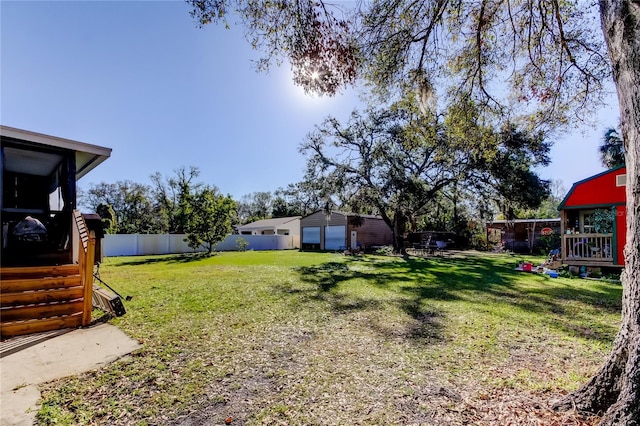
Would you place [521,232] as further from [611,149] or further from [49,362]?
[49,362]

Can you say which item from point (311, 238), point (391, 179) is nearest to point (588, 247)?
point (391, 179)

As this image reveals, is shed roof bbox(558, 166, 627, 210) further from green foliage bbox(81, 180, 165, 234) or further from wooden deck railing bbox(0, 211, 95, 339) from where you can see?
green foliage bbox(81, 180, 165, 234)

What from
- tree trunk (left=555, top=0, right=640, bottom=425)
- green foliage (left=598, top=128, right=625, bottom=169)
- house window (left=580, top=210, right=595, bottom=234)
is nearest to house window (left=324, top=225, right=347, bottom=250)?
house window (left=580, top=210, right=595, bottom=234)

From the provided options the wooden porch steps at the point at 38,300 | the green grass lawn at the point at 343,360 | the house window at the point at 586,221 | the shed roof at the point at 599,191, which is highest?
the shed roof at the point at 599,191

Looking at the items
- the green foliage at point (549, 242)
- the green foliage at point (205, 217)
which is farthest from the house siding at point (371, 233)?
the green foliage at point (549, 242)

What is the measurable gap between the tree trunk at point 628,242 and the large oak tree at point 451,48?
1.52 meters

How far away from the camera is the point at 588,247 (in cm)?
1012

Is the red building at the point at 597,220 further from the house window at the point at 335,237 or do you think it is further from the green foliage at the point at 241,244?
the green foliage at the point at 241,244

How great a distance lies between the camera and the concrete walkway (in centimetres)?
253

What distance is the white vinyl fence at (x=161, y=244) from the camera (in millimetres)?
20906

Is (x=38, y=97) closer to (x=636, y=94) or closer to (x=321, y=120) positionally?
(x=636, y=94)

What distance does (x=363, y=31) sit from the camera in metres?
4.81

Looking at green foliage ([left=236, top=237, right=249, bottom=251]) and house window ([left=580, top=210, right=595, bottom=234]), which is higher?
house window ([left=580, top=210, right=595, bottom=234])

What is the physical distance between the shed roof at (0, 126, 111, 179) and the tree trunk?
8.10 m
